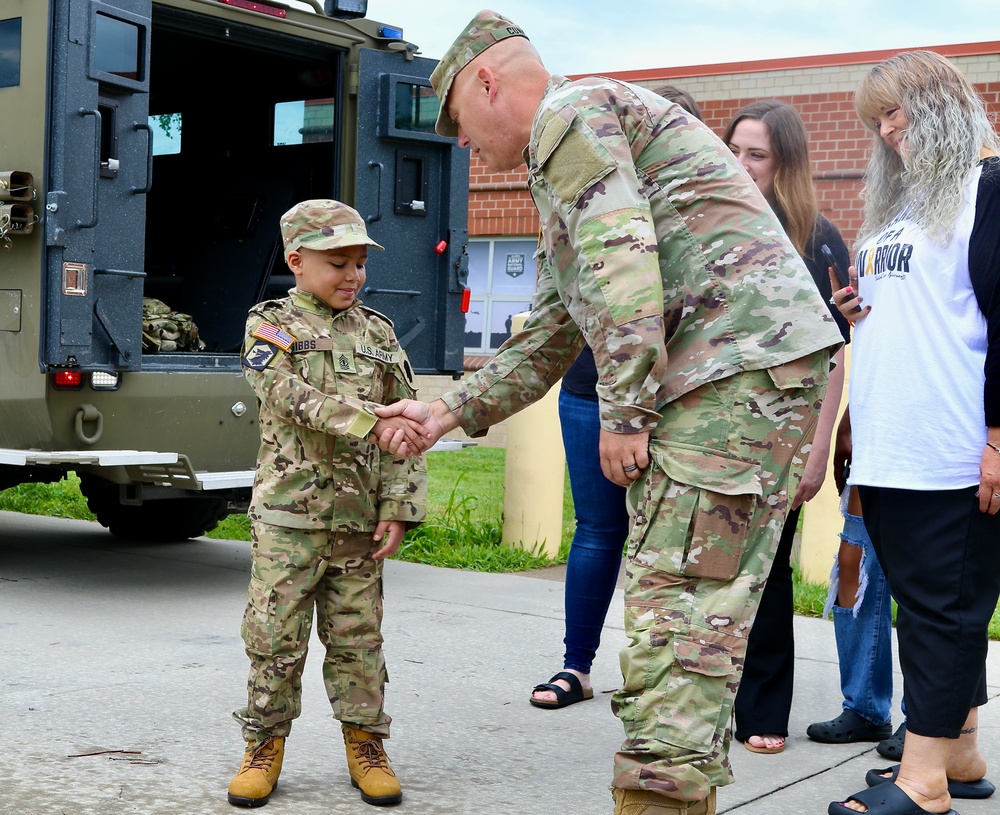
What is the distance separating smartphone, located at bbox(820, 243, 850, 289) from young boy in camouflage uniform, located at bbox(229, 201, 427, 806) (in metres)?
1.23

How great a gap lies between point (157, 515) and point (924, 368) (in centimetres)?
533

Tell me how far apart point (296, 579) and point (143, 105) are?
11.0 feet

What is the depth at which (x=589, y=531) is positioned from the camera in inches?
165

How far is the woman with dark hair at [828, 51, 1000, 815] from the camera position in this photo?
9.87 feet

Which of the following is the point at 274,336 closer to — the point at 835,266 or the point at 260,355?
the point at 260,355

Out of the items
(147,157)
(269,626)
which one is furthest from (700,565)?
(147,157)

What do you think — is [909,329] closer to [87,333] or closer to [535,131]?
[535,131]

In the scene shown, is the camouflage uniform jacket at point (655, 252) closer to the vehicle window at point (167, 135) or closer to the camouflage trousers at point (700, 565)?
the camouflage trousers at point (700, 565)

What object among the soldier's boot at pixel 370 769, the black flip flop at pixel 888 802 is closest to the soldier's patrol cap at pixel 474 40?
the soldier's boot at pixel 370 769

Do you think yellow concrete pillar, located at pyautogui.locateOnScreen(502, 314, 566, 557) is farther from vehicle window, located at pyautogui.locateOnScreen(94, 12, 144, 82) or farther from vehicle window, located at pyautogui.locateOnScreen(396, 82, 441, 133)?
Result: vehicle window, located at pyautogui.locateOnScreen(94, 12, 144, 82)

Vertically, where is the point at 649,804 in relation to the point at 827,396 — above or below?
below

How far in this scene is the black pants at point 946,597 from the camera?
118 inches

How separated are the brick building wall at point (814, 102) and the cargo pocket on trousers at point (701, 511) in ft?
29.6

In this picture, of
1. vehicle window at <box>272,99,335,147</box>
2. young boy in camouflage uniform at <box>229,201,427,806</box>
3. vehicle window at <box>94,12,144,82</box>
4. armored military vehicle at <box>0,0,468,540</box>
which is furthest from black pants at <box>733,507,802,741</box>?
vehicle window at <box>272,99,335,147</box>
